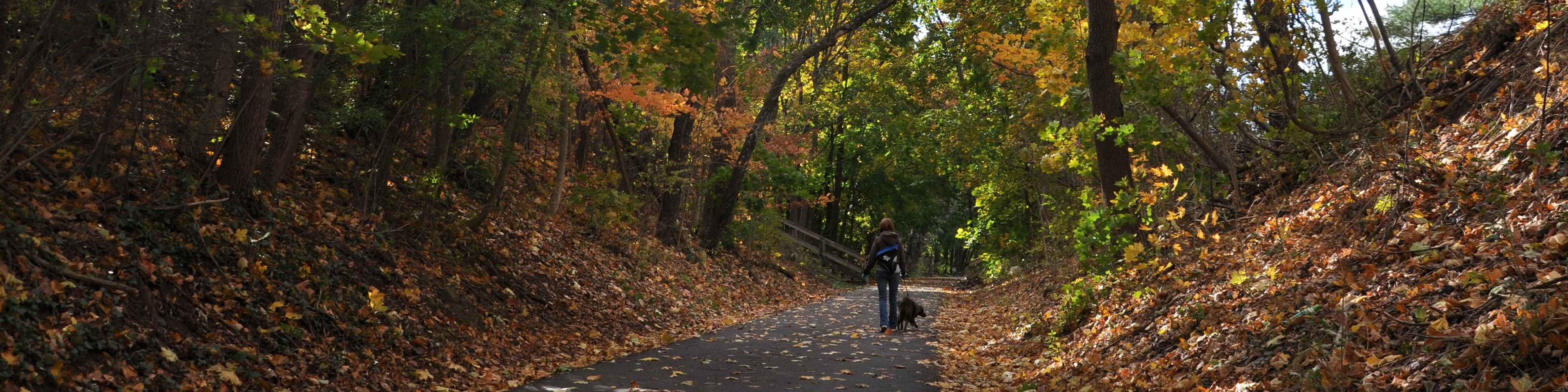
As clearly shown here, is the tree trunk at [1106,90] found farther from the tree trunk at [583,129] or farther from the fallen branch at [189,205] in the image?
the fallen branch at [189,205]

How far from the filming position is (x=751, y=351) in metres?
10.8

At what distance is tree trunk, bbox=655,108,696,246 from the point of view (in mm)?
19953

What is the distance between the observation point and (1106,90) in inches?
440

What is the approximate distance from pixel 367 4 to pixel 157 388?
6090mm

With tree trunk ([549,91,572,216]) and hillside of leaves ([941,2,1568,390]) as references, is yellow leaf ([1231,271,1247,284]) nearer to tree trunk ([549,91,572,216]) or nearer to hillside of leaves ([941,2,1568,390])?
hillside of leaves ([941,2,1568,390])

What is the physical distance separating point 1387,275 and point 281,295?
25.5ft

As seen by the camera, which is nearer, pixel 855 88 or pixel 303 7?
pixel 303 7

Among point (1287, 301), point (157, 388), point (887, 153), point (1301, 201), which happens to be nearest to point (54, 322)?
point (157, 388)

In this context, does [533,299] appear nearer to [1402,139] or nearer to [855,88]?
[1402,139]

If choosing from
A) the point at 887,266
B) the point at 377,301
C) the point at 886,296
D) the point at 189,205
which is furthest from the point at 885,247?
the point at 189,205

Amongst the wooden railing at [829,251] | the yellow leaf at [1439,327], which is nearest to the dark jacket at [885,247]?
the yellow leaf at [1439,327]

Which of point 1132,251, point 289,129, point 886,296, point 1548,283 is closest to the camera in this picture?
point 1548,283

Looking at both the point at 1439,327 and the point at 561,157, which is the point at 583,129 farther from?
the point at 1439,327

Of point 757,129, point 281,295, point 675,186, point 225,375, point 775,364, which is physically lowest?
point 775,364
